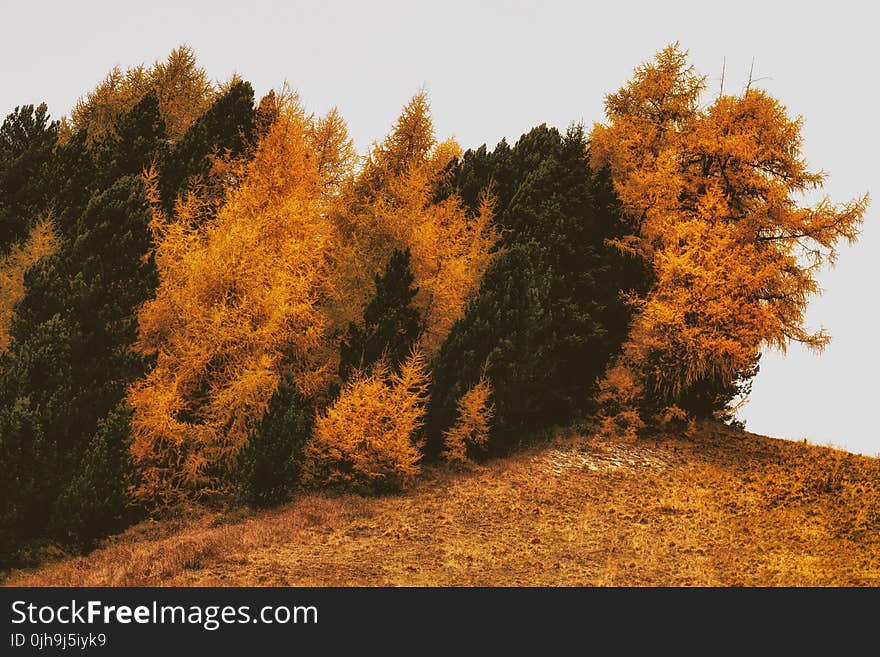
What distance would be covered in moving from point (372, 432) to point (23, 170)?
55.0 feet

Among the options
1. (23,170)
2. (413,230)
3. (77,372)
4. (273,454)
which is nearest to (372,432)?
(273,454)

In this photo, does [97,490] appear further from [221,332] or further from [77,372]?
[221,332]

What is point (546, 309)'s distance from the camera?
→ 26.6m

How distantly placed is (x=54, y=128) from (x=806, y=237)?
27.3m

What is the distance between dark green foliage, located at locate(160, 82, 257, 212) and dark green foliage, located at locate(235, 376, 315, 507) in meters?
10.3

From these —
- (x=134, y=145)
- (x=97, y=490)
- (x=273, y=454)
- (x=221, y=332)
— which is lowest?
(x=97, y=490)

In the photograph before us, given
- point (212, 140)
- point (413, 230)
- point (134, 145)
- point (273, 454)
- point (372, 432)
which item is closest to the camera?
point (273, 454)

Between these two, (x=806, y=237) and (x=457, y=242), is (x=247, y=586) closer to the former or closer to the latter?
(x=457, y=242)

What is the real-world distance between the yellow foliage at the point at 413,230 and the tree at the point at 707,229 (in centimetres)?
625

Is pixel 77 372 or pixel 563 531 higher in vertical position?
pixel 77 372

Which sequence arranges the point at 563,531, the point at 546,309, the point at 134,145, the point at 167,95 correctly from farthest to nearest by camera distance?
the point at 167,95
the point at 134,145
the point at 546,309
the point at 563,531

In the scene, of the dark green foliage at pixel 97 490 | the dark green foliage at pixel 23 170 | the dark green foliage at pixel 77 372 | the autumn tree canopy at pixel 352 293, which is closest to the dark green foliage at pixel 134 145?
the autumn tree canopy at pixel 352 293

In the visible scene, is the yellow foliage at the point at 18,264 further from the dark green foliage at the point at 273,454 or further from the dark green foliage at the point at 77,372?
the dark green foliage at the point at 273,454

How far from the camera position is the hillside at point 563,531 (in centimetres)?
1574
